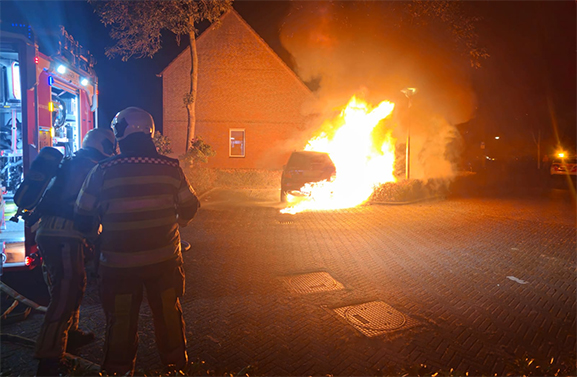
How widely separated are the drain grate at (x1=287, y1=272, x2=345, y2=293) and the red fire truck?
307 cm

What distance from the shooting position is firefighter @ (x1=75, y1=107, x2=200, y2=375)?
2701mm

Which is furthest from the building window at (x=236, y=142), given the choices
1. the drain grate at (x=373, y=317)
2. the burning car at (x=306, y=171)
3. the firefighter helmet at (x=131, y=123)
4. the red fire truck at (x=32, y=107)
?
the firefighter helmet at (x=131, y=123)

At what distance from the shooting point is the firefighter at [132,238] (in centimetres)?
270

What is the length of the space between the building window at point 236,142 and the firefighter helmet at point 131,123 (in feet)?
65.3

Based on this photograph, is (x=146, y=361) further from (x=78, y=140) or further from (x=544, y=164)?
(x=544, y=164)

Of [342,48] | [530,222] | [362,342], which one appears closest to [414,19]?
[342,48]

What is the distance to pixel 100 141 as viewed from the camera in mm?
3582

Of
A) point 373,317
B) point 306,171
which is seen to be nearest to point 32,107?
point 373,317

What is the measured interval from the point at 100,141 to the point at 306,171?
9130 millimetres

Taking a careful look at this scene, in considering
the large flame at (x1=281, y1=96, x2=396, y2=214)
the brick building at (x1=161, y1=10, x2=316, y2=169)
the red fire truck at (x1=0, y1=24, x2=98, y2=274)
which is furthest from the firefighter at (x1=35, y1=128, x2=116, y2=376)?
the brick building at (x1=161, y1=10, x2=316, y2=169)

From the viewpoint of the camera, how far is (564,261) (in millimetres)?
6625

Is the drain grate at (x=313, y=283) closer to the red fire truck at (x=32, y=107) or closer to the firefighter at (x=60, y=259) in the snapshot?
the firefighter at (x=60, y=259)

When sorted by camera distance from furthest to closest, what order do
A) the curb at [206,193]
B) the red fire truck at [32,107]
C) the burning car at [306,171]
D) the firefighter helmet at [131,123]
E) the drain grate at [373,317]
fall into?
the curb at [206,193] → the burning car at [306,171] → the red fire truck at [32,107] → the drain grate at [373,317] → the firefighter helmet at [131,123]

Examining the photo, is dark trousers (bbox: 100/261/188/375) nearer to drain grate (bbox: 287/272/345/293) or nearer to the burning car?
drain grate (bbox: 287/272/345/293)
